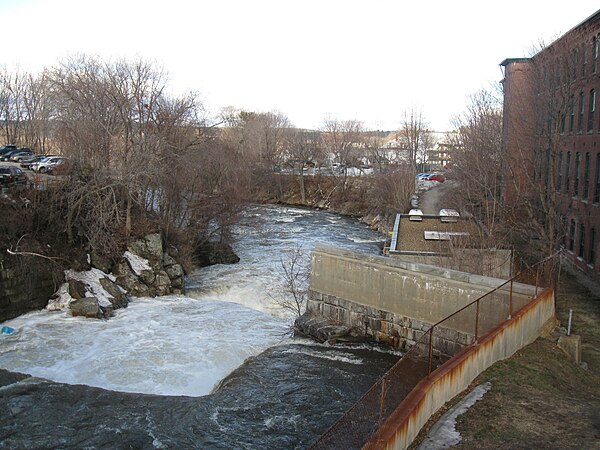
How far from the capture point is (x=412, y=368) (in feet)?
30.9

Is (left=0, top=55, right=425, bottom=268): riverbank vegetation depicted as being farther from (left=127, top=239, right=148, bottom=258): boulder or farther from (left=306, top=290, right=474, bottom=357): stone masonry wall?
(left=306, top=290, right=474, bottom=357): stone masonry wall

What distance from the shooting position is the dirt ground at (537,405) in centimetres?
851

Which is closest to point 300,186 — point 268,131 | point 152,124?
point 268,131

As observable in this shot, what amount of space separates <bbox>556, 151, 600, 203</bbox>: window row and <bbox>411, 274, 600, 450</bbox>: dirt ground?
15.3 metres

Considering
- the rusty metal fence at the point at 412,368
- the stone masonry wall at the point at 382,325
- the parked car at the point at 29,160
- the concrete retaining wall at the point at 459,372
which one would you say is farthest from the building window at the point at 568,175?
the parked car at the point at 29,160

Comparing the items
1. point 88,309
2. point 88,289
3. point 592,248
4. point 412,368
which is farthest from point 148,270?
point 592,248

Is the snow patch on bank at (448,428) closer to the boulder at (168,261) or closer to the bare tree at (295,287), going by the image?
the bare tree at (295,287)

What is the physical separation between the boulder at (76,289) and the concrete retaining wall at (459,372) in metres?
15.7

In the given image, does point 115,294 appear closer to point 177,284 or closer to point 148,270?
point 148,270

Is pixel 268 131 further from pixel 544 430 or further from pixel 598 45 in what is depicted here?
pixel 544 430

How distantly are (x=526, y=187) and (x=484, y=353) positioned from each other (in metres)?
17.6

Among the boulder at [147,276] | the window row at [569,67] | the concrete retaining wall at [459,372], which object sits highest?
the window row at [569,67]

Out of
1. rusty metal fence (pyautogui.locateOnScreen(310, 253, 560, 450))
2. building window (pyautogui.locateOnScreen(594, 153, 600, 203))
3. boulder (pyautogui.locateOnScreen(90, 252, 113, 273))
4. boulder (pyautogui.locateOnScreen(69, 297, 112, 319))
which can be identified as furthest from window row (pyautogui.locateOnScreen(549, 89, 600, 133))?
boulder (pyautogui.locateOnScreen(69, 297, 112, 319))

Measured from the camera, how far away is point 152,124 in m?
31.2
